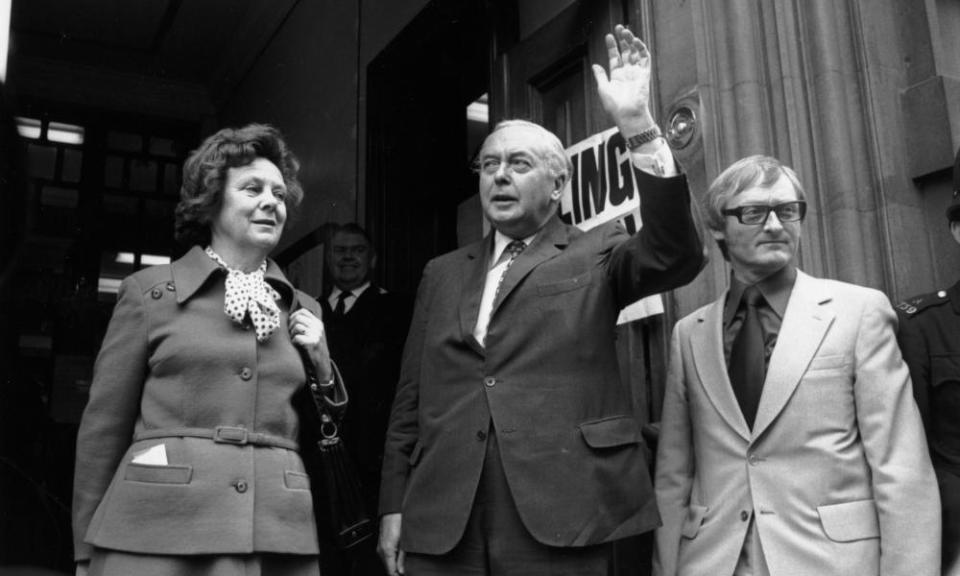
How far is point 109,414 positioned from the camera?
252 centimetres

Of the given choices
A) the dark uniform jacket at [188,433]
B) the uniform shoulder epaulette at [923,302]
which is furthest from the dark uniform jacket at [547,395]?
the uniform shoulder epaulette at [923,302]

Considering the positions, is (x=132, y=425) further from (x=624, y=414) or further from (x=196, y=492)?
(x=624, y=414)

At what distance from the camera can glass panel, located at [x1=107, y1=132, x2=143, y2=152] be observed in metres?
8.00

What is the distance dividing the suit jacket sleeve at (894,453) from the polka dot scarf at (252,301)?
1.49m

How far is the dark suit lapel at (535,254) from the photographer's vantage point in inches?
110

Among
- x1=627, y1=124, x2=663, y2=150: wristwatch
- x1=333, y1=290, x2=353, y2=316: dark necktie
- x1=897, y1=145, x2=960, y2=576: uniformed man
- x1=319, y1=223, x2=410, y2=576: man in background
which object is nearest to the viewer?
x1=897, y1=145, x2=960, y2=576: uniformed man

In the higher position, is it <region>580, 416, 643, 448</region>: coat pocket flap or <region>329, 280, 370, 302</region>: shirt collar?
<region>329, 280, 370, 302</region>: shirt collar

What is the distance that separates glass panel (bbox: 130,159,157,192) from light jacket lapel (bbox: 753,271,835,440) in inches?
249

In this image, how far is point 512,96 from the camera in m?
4.29

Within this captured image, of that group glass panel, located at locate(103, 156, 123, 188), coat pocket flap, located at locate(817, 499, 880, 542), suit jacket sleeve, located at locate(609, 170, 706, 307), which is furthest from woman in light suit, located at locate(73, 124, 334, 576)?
glass panel, located at locate(103, 156, 123, 188)

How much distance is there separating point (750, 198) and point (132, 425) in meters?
1.69

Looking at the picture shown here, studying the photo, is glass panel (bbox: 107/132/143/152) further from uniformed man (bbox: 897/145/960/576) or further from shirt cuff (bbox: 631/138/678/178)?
uniformed man (bbox: 897/145/960/576)

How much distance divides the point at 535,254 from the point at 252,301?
0.78m

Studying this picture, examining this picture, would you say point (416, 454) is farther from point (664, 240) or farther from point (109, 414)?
point (664, 240)
